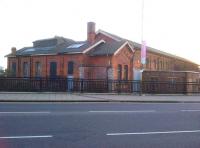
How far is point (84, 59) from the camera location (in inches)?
1735

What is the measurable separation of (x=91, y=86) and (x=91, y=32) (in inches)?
830

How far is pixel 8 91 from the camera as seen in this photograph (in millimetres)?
23297

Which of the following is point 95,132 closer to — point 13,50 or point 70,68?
point 70,68

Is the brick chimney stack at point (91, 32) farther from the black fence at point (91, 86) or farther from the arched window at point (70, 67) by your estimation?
the black fence at point (91, 86)

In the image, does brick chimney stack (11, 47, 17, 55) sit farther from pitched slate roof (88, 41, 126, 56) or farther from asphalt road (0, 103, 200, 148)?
asphalt road (0, 103, 200, 148)

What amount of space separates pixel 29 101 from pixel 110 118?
752cm

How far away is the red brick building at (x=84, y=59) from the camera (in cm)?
4359

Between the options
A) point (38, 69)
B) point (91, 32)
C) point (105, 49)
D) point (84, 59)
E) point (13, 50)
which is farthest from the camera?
point (13, 50)

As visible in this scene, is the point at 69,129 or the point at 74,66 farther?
the point at 74,66

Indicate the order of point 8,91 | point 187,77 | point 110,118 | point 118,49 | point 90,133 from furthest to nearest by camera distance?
point 118,49 → point 187,77 → point 8,91 → point 110,118 → point 90,133

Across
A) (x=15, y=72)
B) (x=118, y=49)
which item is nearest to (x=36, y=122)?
(x=118, y=49)

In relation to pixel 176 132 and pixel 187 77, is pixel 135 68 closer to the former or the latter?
Answer: pixel 187 77

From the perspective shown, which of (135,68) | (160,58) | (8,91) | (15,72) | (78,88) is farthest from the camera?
(160,58)

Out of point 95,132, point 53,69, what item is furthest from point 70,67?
point 95,132
